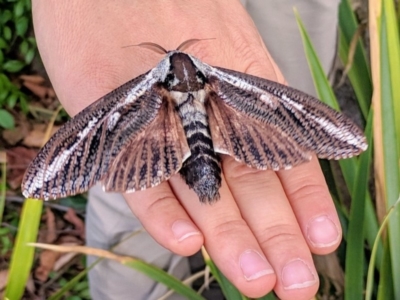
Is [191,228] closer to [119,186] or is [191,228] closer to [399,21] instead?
[119,186]

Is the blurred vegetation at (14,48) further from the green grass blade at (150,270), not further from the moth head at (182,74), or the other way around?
the moth head at (182,74)

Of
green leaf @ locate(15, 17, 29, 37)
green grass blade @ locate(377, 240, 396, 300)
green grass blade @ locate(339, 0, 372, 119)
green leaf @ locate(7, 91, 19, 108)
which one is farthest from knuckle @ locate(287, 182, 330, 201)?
green leaf @ locate(15, 17, 29, 37)

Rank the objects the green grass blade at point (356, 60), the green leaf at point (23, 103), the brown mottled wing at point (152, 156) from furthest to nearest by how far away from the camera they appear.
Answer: the green leaf at point (23, 103) → the green grass blade at point (356, 60) → the brown mottled wing at point (152, 156)

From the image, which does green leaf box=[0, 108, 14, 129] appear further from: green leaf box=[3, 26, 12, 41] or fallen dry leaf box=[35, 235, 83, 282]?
fallen dry leaf box=[35, 235, 83, 282]

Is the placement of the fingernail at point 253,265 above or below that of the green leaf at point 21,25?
below

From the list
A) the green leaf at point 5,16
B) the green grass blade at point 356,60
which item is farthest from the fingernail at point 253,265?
the green leaf at point 5,16

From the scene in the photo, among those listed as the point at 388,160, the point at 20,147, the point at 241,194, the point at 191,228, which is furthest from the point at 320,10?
the point at 20,147

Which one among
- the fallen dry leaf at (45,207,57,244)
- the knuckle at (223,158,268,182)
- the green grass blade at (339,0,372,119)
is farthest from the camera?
the fallen dry leaf at (45,207,57,244)

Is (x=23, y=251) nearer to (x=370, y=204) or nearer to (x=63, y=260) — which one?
(x=63, y=260)
